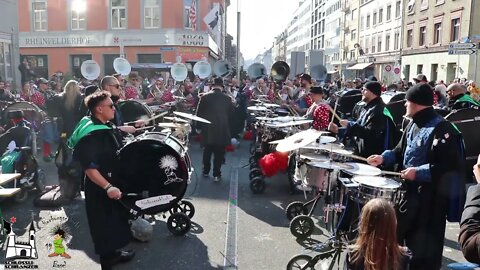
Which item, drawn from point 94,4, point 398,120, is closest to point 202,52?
point 94,4

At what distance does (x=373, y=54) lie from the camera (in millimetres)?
45688

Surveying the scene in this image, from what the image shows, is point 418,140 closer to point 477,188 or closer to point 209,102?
point 477,188

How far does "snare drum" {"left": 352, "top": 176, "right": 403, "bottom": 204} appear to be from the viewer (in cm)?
384

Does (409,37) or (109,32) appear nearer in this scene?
(109,32)

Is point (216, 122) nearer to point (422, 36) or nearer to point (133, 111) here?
point (133, 111)

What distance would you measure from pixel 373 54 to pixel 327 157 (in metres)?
43.4

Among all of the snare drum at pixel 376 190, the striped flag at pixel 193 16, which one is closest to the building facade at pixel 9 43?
the striped flag at pixel 193 16

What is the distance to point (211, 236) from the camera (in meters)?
5.62

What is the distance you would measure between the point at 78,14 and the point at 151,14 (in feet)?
17.4

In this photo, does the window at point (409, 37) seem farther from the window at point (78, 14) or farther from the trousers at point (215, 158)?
the trousers at point (215, 158)

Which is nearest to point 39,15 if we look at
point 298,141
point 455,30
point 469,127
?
point 455,30

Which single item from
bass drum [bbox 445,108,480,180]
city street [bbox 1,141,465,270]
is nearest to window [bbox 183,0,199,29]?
city street [bbox 1,141,465,270]

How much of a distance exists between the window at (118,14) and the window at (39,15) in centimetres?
510

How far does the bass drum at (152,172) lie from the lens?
15.0 ft
